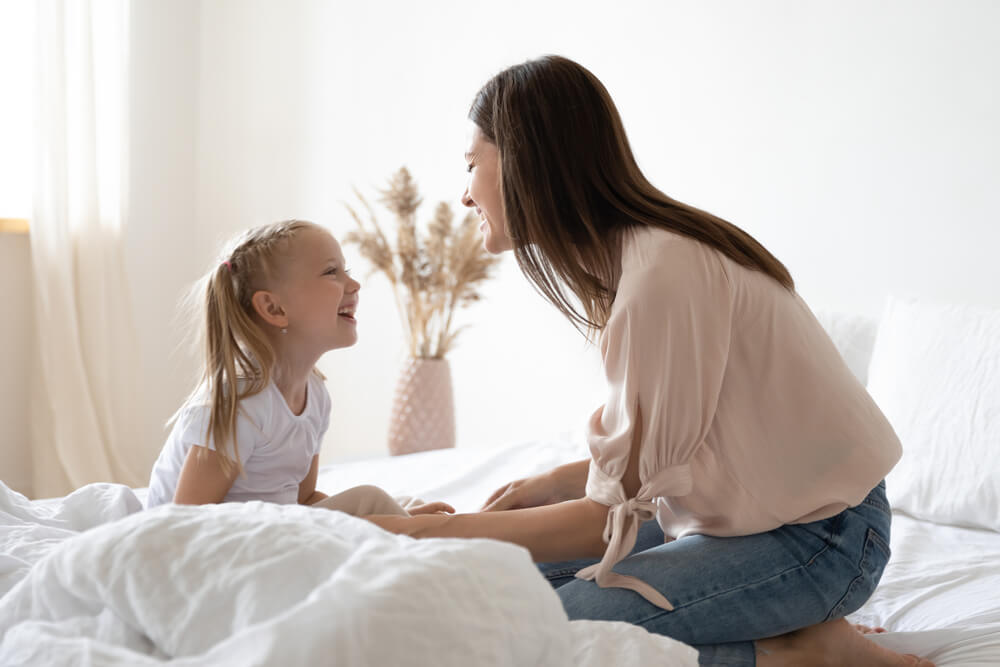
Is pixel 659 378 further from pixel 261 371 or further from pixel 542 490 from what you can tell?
pixel 261 371

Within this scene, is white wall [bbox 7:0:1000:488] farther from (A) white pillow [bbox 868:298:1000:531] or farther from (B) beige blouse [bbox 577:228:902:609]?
(B) beige blouse [bbox 577:228:902:609]

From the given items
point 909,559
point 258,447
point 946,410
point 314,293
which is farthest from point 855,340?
point 258,447

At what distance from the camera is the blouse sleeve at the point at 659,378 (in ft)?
3.54

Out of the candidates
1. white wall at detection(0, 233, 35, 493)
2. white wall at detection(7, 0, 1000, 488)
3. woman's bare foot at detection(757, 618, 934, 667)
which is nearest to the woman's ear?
woman's bare foot at detection(757, 618, 934, 667)

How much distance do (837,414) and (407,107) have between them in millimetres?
2361

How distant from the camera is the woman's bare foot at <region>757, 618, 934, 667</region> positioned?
114 cm

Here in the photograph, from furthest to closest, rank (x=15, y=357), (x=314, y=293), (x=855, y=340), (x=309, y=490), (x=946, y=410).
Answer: (x=15, y=357) < (x=855, y=340) < (x=946, y=410) < (x=309, y=490) < (x=314, y=293)

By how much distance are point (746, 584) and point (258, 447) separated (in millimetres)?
761

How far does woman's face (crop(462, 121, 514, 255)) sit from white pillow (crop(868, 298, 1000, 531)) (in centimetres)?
99

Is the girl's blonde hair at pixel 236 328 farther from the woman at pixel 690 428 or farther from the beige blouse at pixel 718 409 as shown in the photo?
the beige blouse at pixel 718 409

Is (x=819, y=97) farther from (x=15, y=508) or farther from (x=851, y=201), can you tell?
(x=15, y=508)

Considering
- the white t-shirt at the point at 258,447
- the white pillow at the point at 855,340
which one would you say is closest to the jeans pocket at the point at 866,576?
the white t-shirt at the point at 258,447

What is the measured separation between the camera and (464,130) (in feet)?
9.96

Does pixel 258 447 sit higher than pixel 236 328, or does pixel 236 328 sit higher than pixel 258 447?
pixel 236 328
